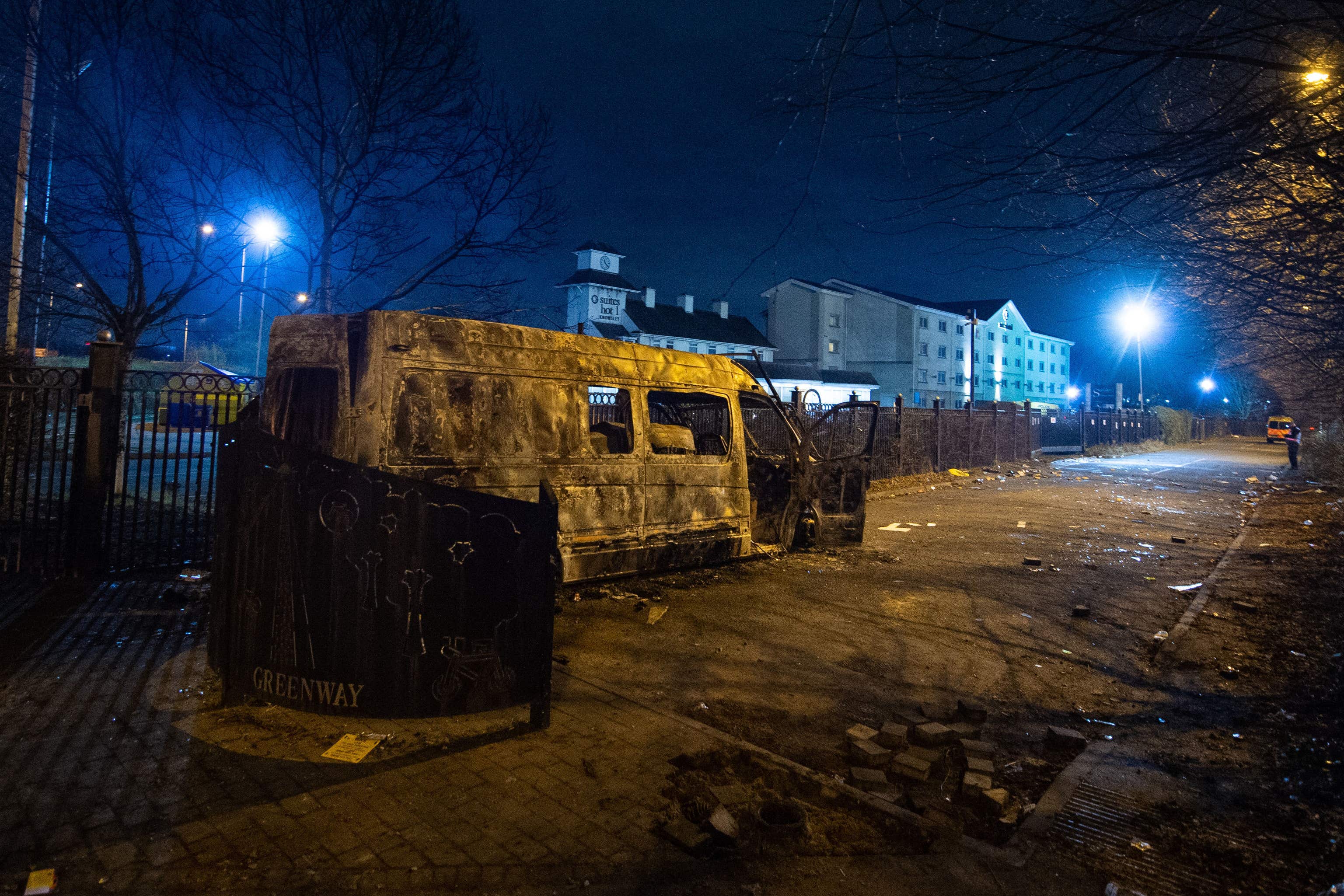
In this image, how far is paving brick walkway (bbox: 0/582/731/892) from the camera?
8.80ft

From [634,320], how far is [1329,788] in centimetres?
5083

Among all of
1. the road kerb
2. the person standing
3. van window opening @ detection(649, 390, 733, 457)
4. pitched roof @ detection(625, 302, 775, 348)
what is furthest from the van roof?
pitched roof @ detection(625, 302, 775, 348)

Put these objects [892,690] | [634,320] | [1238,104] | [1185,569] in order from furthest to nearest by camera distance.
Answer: [634,320] → [1185,569] → [892,690] → [1238,104]

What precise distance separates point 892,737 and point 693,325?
53007 mm

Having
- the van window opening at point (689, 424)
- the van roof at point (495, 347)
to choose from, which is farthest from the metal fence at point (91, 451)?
the van window opening at point (689, 424)

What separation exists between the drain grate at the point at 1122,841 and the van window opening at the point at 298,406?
5035 mm

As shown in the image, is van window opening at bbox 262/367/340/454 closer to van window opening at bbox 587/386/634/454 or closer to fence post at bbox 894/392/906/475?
van window opening at bbox 587/386/634/454

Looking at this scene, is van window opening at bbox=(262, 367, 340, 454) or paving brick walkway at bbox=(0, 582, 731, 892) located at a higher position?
van window opening at bbox=(262, 367, 340, 454)

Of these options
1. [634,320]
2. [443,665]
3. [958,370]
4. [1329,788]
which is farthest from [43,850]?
[958,370]

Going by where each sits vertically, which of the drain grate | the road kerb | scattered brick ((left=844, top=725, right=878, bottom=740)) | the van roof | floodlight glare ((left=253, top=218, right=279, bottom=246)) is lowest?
the drain grate

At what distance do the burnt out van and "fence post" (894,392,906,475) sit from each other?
10.5 metres

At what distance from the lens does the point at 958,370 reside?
60812mm

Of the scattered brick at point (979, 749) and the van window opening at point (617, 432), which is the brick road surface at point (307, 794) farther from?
the van window opening at point (617, 432)

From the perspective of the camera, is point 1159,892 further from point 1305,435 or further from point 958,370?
point 958,370
